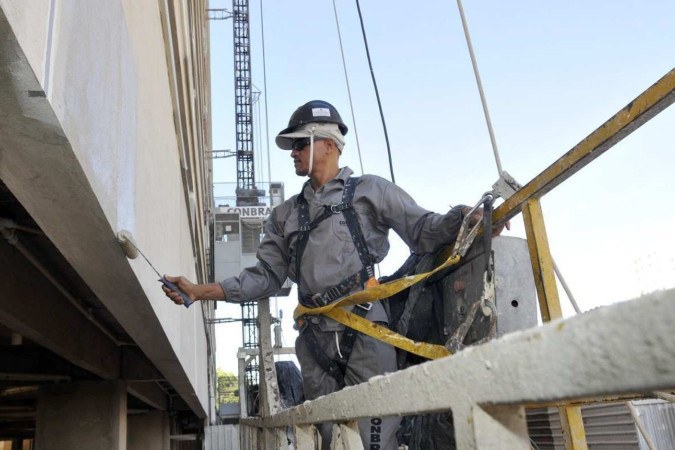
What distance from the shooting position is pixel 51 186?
168 centimetres

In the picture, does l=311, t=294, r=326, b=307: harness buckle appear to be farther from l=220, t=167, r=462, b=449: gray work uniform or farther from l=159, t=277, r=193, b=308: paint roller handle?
l=159, t=277, r=193, b=308: paint roller handle

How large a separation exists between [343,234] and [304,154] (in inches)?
20.8

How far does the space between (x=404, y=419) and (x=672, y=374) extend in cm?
245

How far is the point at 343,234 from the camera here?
300 cm

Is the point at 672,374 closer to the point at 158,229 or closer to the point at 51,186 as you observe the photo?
the point at 51,186

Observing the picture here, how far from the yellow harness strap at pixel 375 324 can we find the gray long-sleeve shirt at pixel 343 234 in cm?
10

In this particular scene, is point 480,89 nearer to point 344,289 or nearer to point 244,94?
point 344,289

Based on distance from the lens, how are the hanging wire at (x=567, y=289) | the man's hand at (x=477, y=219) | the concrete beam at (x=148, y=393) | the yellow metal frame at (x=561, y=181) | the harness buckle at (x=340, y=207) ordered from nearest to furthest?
the yellow metal frame at (x=561, y=181) < the hanging wire at (x=567, y=289) < the man's hand at (x=477, y=219) < the harness buckle at (x=340, y=207) < the concrete beam at (x=148, y=393)

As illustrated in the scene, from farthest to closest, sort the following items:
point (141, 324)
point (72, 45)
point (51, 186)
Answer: point (141, 324), point (51, 186), point (72, 45)

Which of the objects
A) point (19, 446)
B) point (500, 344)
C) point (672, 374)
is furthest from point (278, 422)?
point (19, 446)

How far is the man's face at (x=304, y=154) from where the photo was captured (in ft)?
10.7

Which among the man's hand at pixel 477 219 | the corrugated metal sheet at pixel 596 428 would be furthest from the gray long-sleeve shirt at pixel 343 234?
the corrugated metal sheet at pixel 596 428

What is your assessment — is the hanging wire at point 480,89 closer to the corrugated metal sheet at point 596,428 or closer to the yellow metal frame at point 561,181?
the yellow metal frame at point 561,181

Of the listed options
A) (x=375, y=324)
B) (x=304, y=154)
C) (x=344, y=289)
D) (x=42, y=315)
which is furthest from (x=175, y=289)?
(x=42, y=315)
